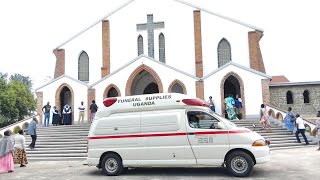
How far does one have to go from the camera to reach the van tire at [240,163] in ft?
29.3

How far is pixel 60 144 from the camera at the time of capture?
16797mm

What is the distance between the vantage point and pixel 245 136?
9.19m

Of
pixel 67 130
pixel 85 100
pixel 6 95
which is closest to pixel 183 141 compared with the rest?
pixel 67 130

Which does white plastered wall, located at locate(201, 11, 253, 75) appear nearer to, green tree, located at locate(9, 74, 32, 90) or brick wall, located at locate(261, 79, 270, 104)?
brick wall, located at locate(261, 79, 270, 104)

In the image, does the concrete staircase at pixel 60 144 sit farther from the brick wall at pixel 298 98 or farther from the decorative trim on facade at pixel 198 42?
the brick wall at pixel 298 98

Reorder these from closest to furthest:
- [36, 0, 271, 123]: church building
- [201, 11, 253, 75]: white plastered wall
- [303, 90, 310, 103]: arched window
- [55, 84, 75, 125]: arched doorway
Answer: [36, 0, 271, 123]: church building < [303, 90, 310, 103]: arched window < [55, 84, 75, 125]: arched doorway < [201, 11, 253, 75]: white plastered wall

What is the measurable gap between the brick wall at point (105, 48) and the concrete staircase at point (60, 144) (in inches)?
311

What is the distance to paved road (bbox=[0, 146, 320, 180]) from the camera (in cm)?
918

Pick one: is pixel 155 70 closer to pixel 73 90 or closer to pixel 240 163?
pixel 73 90

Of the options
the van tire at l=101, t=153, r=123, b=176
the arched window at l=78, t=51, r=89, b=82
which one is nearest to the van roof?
the van tire at l=101, t=153, r=123, b=176

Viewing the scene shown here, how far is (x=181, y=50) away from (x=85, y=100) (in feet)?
27.8

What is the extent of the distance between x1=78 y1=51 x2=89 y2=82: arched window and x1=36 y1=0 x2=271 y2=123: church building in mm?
24

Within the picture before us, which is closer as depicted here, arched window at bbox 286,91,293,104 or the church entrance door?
arched window at bbox 286,91,293,104

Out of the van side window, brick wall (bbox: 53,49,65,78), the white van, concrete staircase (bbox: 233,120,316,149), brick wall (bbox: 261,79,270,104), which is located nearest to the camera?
the white van
